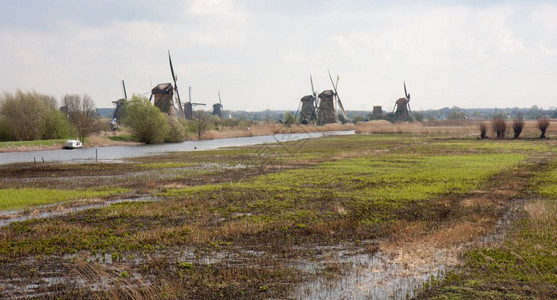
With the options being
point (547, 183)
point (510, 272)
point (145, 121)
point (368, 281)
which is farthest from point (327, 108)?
point (368, 281)

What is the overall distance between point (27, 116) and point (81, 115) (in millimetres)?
9534

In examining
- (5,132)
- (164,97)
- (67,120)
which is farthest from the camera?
(164,97)

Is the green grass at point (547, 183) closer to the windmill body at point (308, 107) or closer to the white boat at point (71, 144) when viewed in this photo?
the white boat at point (71, 144)

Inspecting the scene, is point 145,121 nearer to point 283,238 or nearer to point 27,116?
point 27,116

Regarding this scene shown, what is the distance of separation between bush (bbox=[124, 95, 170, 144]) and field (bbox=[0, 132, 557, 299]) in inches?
2203

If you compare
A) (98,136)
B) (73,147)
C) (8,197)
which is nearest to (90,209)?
(8,197)

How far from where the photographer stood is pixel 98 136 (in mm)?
84500

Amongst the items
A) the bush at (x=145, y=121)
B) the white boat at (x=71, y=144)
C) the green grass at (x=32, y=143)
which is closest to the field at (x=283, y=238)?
the green grass at (x=32, y=143)

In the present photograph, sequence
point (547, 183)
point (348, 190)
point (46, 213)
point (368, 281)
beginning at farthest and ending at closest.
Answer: point (547, 183) < point (348, 190) < point (46, 213) < point (368, 281)

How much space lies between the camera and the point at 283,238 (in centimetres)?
1627

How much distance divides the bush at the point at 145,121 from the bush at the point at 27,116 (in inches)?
539

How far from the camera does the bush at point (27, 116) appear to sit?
7275 centimetres

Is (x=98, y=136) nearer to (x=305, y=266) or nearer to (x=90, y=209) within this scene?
(x=90, y=209)

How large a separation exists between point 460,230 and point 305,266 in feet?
20.8
